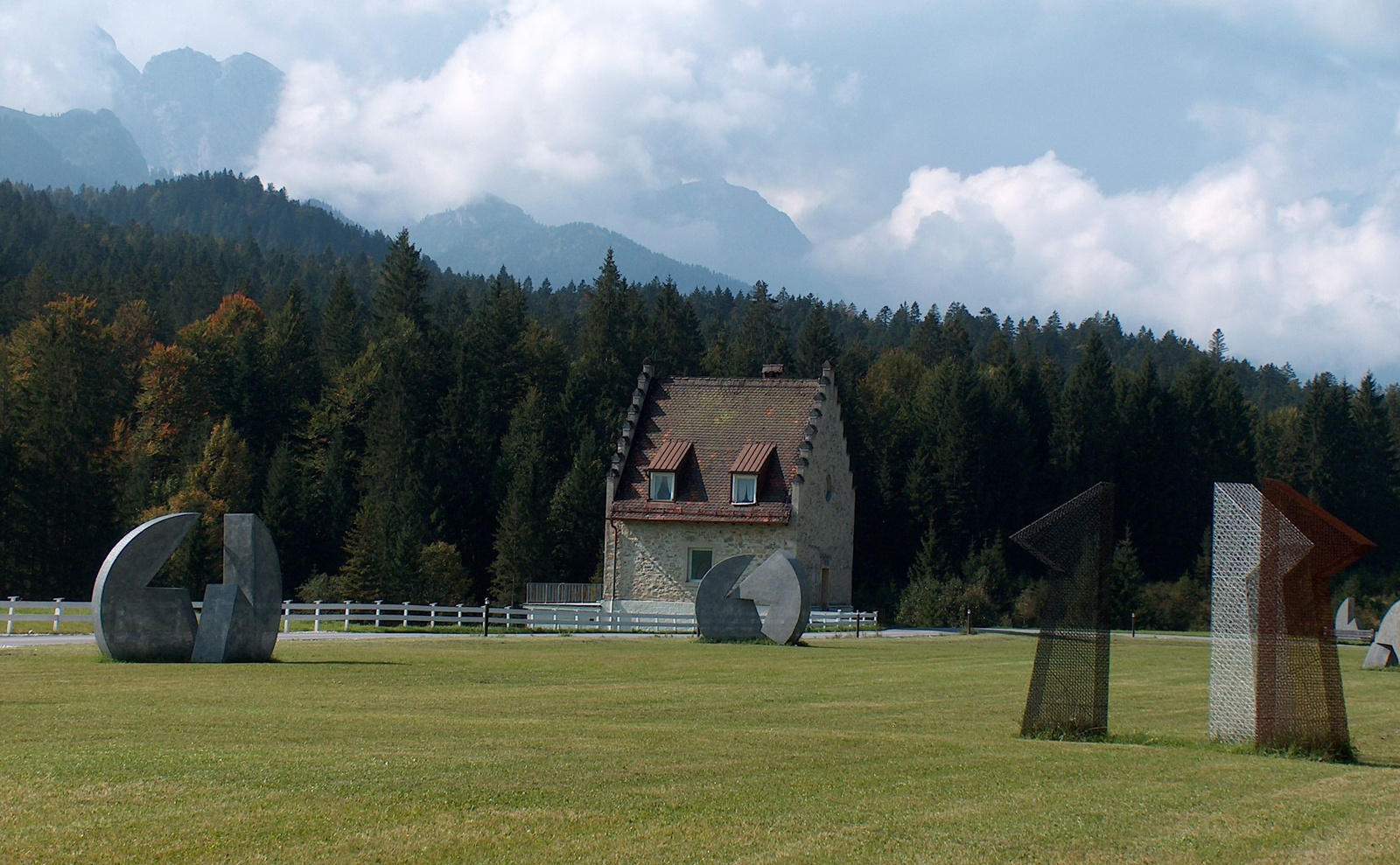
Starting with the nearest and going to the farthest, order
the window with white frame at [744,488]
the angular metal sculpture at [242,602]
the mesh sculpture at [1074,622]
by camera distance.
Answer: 1. the mesh sculpture at [1074,622]
2. the angular metal sculpture at [242,602]
3. the window with white frame at [744,488]

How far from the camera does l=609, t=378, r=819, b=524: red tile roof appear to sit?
48.0m

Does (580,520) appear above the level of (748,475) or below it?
below

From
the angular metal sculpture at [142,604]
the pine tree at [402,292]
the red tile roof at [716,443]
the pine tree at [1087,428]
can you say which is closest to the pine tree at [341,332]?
the pine tree at [402,292]

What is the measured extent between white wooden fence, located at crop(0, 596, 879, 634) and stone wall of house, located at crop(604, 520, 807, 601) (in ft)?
9.90

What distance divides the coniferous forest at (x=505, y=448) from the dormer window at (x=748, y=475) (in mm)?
10513

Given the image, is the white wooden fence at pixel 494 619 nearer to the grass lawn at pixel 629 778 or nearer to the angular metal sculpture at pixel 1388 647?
the angular metal sculpture at pixel 1388 647

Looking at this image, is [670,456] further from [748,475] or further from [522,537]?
[522,537]

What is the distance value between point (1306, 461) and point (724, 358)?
140ft

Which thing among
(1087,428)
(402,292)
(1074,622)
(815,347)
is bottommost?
(1074,622)

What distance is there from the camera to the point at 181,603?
22.7m

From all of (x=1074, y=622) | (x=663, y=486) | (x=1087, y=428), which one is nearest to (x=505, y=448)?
(x=663, y=486)

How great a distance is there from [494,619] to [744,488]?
1101 cm

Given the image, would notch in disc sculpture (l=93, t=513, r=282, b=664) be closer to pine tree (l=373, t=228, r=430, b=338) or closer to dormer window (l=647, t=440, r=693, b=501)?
dormer window (l=647, t=440, r=693, b=501)

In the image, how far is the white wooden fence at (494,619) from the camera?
125 ft
